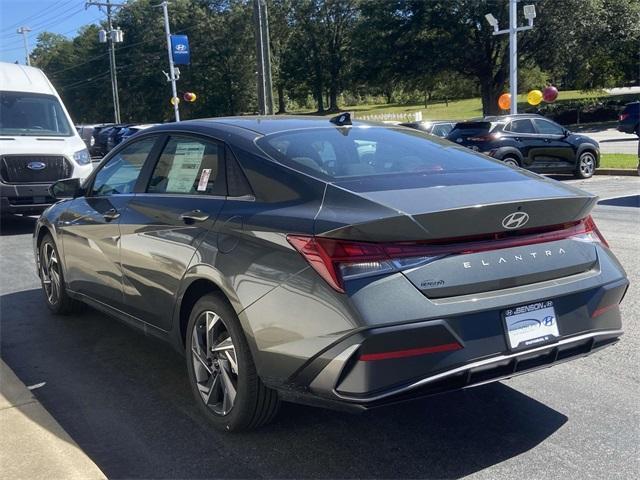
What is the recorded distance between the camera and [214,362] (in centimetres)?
375

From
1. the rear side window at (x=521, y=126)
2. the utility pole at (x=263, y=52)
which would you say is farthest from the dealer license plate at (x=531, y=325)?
the utility pole at (x=263, y=52)

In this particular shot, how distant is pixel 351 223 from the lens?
3010mm

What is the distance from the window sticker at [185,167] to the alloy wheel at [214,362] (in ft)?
2.98

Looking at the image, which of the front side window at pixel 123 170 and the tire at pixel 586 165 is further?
the tire at pixel 586 165

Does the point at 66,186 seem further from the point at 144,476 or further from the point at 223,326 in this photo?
the point at 144,476

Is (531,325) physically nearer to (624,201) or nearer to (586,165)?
(624,201)

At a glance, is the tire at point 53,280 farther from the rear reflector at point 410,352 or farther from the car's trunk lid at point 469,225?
the rear reflector at point 410,352

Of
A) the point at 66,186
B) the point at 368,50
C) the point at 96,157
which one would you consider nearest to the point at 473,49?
the point at 368,50

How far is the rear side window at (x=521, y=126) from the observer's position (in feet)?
54.8

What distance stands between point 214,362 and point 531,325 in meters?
1.68

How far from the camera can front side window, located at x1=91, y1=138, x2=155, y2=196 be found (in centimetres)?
486

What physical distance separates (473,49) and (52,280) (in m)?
41.9

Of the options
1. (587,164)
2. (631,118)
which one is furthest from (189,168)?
(587,164)

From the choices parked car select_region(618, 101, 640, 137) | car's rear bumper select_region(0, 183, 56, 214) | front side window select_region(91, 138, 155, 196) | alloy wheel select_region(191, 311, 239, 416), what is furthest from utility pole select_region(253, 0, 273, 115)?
alloy wheel select_region(191, 311, 239, 416)
